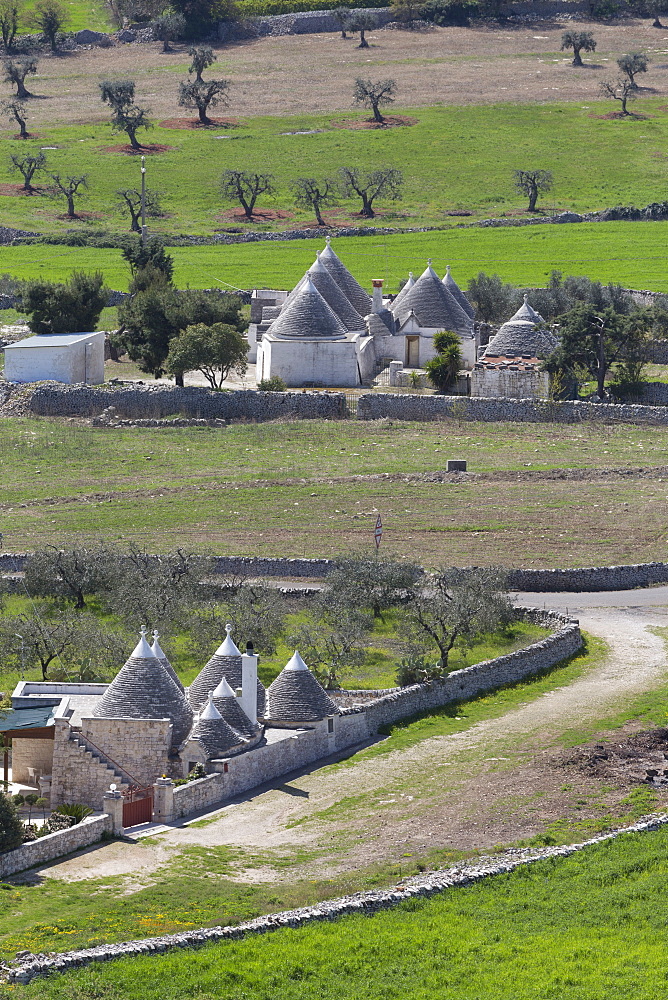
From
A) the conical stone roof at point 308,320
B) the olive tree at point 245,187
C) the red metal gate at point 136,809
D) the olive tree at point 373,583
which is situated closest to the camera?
the red metal gate at point 136,809

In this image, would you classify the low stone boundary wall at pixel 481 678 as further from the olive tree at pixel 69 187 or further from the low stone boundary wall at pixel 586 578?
the olive tree at pixel 69 187

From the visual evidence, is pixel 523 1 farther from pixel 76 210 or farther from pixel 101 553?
pixel 101 553

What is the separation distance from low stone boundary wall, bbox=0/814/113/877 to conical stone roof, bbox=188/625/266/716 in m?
5.91

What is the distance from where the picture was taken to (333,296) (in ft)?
273

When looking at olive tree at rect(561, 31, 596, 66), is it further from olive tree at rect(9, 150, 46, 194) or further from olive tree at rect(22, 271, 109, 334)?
olive tree at rect(22, 271, 109, 334)

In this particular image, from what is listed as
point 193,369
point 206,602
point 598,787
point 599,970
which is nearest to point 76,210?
point 193,369

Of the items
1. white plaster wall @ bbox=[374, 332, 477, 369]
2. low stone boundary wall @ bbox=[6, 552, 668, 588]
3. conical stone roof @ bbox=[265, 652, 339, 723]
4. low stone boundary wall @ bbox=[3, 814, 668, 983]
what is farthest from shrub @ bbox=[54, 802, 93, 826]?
white plaster wall @ bbox=[374, 332, 477, 369]

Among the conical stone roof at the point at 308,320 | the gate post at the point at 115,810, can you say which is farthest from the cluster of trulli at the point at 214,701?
the conical stone roof at the point at 308,320

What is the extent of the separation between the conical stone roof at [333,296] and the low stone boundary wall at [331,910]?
47.8 m

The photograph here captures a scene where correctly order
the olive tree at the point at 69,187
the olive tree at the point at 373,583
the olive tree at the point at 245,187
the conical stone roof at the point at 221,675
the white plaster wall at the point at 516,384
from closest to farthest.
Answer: the conical stone roof at the point at 221,675 < the olive tree at the point at 373,583 < the white plaster wall at the point at 516,384 < the olive tree at the point at 245,187 < the olive tree at the point at 69,187

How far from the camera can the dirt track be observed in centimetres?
3541

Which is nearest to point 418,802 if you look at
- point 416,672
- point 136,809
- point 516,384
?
point 136,809

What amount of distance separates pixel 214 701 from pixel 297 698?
2.24m

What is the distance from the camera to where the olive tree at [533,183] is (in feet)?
400
